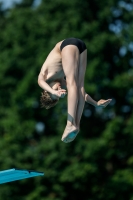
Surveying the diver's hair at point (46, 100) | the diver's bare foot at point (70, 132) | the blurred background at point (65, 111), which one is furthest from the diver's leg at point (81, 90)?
the blurred background at point (65, 111)

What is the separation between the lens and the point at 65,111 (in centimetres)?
2091

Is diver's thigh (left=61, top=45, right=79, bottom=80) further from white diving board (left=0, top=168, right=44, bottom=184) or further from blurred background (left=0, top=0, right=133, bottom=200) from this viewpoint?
blurred background (left=0, top=0, right=133, bottom=200)

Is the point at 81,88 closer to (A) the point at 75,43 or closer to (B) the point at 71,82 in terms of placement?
(B) the point at 71,82

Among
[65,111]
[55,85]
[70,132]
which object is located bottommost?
[65,111]

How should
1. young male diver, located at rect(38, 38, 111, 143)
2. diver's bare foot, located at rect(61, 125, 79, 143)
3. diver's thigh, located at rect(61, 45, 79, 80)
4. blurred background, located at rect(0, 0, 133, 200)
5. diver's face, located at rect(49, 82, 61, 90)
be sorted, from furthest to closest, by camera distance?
1. blurred background, located at rect(0, 0, 133, 200)
2. diver's face, located at rect(49, 82, 61, 90)
3. diver's thigh, located at rect(61, 45, 79, 80)
4. young male diver, located at rect(38, 38, 111, 143)
5. diver's bare foot, located at rect(61, 125, 79, 143)

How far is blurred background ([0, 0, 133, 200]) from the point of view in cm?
2056

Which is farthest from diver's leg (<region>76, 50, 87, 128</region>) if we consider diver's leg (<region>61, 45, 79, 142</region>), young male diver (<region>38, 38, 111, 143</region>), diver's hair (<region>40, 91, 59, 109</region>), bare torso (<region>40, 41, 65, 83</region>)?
diver's hair (<region>40, 91, 59, 109</region>)

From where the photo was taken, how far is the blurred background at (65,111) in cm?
2056

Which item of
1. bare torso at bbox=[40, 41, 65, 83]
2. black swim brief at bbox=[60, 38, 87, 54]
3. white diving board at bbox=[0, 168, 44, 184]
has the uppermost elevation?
black swim brief at bbox=[60, 38, 87, 54]

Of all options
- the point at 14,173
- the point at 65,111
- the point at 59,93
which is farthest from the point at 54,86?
the point at 65,111

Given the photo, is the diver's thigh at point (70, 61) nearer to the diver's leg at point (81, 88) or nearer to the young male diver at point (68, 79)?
the young male diver at point (68, 79)

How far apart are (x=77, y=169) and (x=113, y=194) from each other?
1.39 metres

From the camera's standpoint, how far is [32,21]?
2338 cm

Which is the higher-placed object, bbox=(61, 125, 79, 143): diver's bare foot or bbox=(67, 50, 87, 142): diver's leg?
bbox=(67, 50, 87, 142): diver's leg
